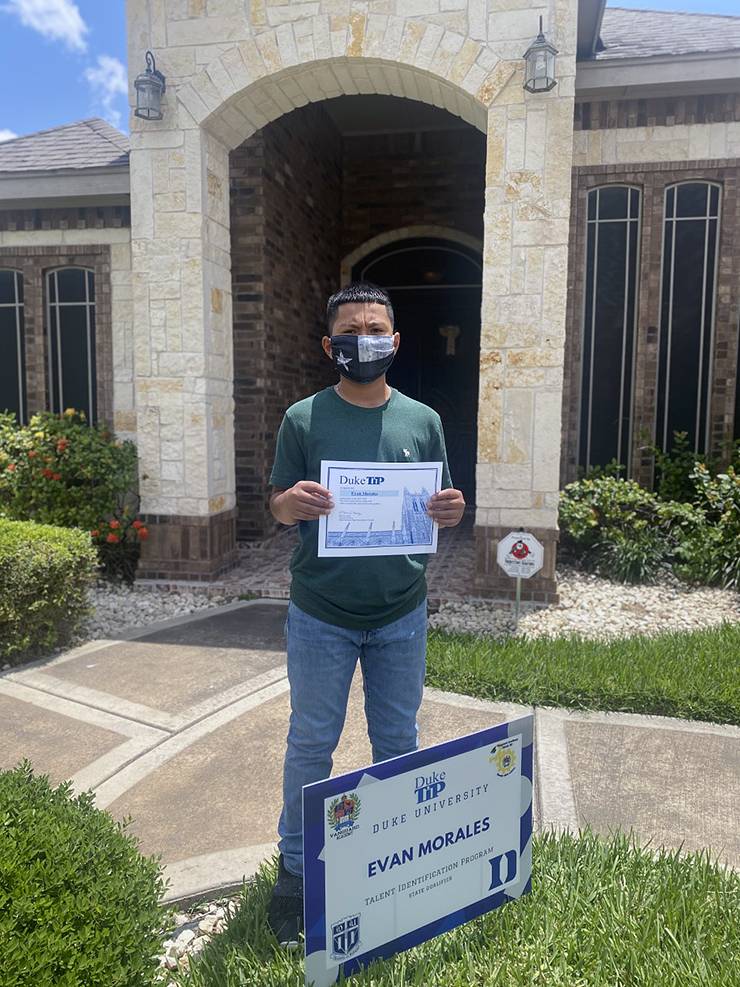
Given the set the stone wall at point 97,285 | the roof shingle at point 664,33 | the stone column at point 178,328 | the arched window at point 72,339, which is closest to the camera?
the stone column at point 178,328

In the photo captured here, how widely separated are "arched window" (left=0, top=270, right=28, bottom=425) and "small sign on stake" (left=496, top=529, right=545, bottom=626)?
6.50 m

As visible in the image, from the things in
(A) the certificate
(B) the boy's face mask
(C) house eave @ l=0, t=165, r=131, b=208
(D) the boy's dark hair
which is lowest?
(A) the certificate

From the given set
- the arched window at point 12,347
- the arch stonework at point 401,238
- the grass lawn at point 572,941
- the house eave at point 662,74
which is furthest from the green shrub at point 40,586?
the arch stonework at point 401,238

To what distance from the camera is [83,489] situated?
668cm

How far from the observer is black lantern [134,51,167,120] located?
6.00 meters

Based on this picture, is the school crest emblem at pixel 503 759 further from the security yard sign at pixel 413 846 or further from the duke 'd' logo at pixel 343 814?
the duke 'd' logo at pixel 343 814

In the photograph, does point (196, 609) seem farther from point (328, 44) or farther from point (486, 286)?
point (328, 44)

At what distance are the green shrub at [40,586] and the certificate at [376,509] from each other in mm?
3230

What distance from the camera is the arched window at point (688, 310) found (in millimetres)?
7398

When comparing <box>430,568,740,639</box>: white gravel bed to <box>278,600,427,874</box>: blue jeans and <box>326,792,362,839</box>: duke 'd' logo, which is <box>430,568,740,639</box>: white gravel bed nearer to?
<box>278,600,427,874</box>: blue jeans

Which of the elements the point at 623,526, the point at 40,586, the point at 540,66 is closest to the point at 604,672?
the point at 623,526

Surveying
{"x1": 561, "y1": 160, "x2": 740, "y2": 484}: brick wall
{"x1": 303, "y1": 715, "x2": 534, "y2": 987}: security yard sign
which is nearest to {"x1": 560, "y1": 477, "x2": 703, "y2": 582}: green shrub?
{"x1": 561, "y1": 160, "x2": 740, "y2": 484}: brick wall

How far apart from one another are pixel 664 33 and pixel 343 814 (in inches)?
366

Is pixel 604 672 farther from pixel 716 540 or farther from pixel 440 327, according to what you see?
pixel 440 327
